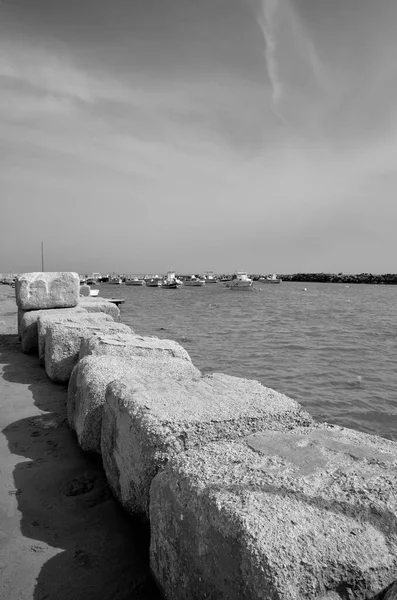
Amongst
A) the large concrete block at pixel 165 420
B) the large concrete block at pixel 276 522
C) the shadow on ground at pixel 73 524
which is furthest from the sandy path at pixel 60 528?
the large concrete block at pixel 276 522

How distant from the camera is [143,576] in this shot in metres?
1.79

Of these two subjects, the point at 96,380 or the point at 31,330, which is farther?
the point at 31,330

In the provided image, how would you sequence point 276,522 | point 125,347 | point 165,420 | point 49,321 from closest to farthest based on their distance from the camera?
point 276,522, point 165,420, point 125,347, point 49,321

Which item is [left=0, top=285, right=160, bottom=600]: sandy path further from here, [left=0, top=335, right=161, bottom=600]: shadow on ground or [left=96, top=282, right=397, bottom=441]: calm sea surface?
[left=96, top=282, right=397, bottom=441]: calm sea surface

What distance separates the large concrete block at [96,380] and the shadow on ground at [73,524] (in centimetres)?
19

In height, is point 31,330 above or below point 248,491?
below

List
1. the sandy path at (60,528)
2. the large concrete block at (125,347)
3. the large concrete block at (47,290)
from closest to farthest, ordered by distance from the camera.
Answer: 1. the sandy path at (60,528)
2. the large concrete block at (125,347)
3. the large concrete block at (47,290)

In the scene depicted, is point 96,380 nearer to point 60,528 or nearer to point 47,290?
point 60,528

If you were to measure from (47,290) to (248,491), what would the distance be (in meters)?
5.97

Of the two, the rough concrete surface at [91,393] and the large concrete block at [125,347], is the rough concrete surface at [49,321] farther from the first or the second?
the rough concrete surface at [91,393]

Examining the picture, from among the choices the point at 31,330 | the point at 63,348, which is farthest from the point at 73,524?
the point at 31,330

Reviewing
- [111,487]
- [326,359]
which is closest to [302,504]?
[111,487]

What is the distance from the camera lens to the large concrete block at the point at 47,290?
21.6ft

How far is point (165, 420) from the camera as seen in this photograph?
77.3 inches
